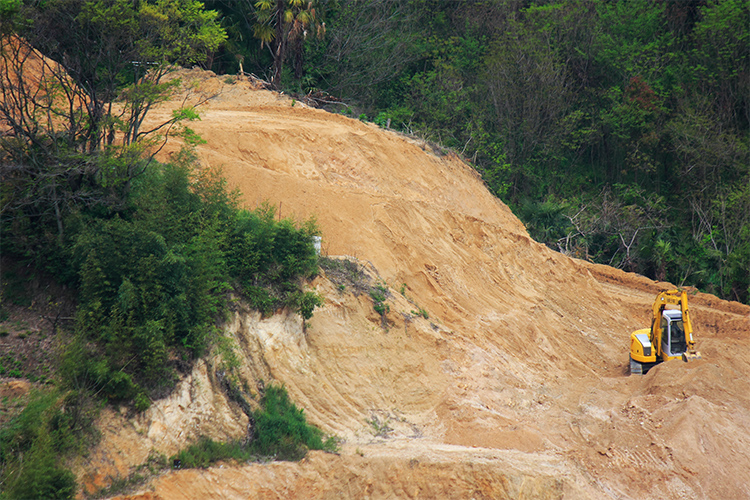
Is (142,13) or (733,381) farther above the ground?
(142,13)

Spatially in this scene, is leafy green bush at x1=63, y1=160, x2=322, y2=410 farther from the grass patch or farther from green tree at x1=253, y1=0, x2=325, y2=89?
green tree at x1=253, y1=0, x2=325, y2=89

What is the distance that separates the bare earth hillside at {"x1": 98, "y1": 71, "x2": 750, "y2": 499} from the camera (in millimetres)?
10969

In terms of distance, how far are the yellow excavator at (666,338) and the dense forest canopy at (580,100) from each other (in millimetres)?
9643

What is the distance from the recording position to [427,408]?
1377 centimetres

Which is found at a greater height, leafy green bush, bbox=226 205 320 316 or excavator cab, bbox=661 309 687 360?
leafy green bush, bbox=226 205 320 316

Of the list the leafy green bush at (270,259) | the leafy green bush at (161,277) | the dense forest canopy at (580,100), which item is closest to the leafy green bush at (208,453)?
the leafy green bush at (161,277)

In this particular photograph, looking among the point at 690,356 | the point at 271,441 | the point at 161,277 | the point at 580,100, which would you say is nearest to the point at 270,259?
the point at 161,277

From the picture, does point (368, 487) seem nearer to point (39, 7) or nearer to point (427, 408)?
point (427, 408)

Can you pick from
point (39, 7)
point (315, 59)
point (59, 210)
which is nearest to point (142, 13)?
point (39, 7)

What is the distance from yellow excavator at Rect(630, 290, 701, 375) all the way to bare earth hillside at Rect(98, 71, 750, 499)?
102 cm

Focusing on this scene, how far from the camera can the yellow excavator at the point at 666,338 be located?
53.8ft

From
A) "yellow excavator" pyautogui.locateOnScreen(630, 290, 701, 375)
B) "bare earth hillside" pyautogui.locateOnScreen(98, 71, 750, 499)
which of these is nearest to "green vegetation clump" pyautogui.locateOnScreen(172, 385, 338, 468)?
"bare earth hillside" pyautogui.locateOnScreen(98, 71, 750, 499)

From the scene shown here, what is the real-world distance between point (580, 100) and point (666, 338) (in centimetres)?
1856

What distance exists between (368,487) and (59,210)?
7.64 metres
